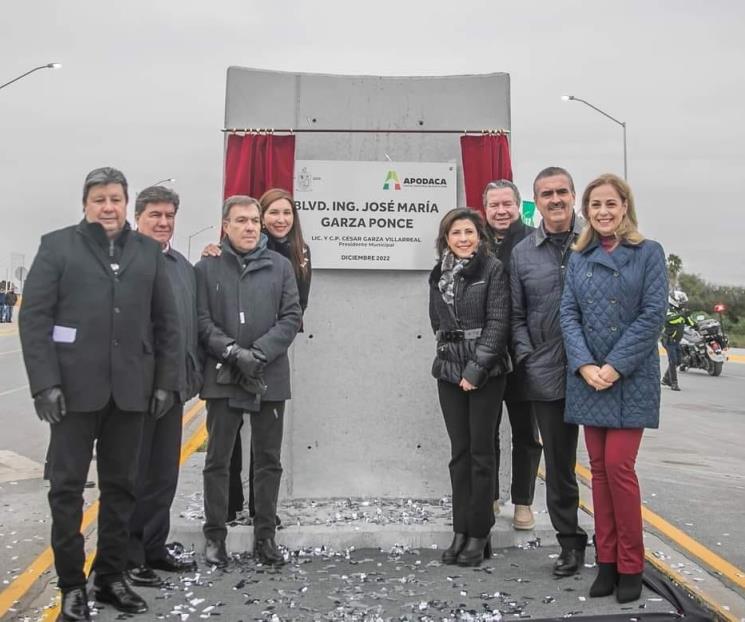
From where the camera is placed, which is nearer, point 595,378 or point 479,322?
point 595,378

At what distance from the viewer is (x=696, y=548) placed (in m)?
5.10

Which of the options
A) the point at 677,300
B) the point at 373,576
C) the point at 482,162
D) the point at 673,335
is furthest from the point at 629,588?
the point at 677,300

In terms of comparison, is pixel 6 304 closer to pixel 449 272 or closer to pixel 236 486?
pixel 236 486

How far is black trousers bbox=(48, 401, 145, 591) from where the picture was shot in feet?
11.8

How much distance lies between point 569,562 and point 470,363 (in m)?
1.18

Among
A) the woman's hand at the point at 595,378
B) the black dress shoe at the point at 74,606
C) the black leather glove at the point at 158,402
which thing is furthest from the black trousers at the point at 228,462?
the woman's hand at the point at 595,378

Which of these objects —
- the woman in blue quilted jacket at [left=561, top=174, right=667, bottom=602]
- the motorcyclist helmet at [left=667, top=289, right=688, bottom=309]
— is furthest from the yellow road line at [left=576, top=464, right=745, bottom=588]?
the motorcyclist helmet at [left=667, top=289, right=688, bottom=309]

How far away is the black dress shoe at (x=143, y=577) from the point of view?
414 cm

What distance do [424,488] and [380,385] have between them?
0.78 metres

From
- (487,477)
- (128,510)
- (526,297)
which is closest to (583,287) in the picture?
(526,297)

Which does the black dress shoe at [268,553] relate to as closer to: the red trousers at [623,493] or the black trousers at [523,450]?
the black trousers at [523,450]

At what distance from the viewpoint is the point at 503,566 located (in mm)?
4523

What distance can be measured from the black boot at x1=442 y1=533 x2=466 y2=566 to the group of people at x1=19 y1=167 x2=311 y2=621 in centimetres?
94

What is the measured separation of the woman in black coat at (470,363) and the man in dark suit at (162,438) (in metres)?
1.36
